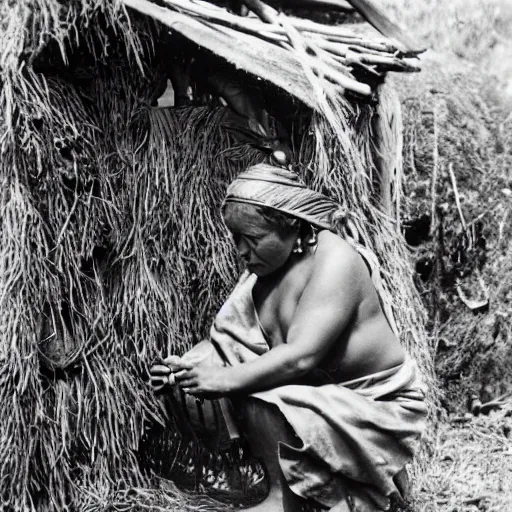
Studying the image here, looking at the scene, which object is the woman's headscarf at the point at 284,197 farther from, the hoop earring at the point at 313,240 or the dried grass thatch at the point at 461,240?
the dried grass thatch at the point at 461,240

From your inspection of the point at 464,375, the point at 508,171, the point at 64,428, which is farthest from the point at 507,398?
the point at 64,428

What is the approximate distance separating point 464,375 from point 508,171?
3.82 feet

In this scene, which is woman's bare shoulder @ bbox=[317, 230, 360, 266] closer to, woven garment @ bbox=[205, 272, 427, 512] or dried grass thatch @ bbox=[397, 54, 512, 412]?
woven garment @ bbox=[205, 272, 427, 512]

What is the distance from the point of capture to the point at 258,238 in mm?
2980

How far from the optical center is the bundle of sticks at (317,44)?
3477 mm

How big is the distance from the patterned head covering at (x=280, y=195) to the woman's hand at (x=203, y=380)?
59 cm

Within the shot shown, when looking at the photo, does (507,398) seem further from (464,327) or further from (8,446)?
(8,446)

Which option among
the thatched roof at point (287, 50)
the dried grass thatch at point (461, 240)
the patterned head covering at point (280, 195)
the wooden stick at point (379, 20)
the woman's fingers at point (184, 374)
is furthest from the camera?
the dried grass thatch at point (461, 240)

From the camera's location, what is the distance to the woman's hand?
2980 millimetres

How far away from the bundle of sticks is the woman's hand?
123 cm

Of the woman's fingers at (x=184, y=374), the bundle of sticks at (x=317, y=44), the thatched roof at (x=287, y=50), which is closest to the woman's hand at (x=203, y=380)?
the woman's fingers at (x=184, y=374)

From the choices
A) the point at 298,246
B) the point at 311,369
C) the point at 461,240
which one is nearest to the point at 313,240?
the point at 298,246

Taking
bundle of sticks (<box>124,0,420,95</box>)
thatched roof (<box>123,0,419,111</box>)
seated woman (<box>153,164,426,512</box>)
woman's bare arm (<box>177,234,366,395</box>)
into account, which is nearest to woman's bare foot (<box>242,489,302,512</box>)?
seated woman (<box>153,164,426,512</box>)

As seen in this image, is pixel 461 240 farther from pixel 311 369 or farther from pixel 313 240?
pixel 311 369
